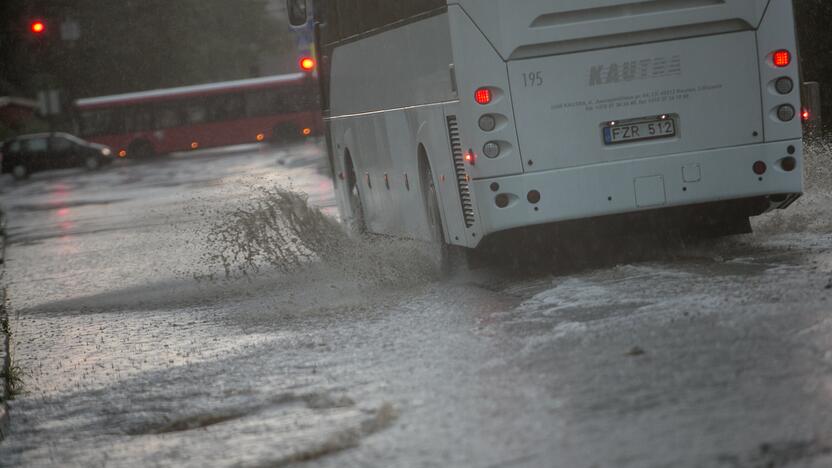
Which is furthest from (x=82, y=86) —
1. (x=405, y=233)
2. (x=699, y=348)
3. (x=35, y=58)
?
(x=699, y=348)

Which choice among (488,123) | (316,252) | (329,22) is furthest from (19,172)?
(488,123)

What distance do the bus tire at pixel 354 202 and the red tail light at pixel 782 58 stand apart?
6022 mm

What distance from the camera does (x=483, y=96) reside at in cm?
1153

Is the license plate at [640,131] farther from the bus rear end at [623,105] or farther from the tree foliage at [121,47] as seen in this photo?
the tree foliage at [121,47]

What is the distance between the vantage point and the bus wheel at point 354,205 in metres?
16.9

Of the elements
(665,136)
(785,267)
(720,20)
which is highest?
(720,20)

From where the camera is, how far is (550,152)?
11633 millimetres

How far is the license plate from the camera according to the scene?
11711 millimetres

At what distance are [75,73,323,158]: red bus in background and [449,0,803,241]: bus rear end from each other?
2332 inches

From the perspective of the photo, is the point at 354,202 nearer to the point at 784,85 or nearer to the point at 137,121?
the point at 784,85

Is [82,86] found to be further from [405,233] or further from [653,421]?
[653,421]

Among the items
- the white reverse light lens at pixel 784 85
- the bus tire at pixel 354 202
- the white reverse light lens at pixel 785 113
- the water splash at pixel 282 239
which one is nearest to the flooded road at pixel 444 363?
the water splash at pixel 282 239

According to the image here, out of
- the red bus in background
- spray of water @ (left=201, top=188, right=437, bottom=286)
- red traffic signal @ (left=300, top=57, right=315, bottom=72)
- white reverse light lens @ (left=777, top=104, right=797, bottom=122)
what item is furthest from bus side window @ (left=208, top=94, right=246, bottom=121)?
white reverse light lens @ (left=777, top=104, right=797, bottom=122)

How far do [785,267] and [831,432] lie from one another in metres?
4.99
